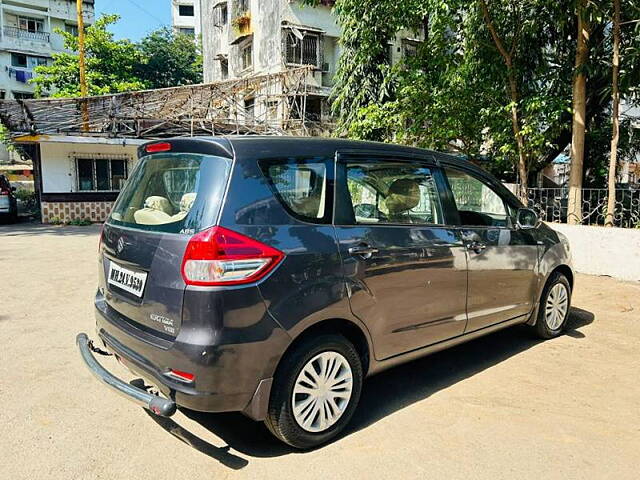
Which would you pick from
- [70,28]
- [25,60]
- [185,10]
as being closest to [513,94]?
[25,60]

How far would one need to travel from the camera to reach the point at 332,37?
20.0 meters

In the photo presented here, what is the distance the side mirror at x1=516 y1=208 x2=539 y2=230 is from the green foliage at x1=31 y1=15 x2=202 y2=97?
878 inches

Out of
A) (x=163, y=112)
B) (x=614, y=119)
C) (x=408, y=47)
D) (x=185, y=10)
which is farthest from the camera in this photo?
(x=185, y=10)

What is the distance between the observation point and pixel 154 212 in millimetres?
2965

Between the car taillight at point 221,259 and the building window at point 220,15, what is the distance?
2408 centimetres

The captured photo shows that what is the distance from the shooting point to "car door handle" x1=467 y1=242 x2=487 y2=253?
12.0ft

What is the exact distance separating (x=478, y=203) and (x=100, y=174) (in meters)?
15.0

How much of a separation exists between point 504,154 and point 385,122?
7.64ft

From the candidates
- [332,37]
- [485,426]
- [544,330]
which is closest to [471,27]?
[544,330]

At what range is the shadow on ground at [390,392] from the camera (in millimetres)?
2885

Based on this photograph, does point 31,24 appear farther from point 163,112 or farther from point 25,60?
point 163,112

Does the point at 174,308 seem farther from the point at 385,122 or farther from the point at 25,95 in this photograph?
the point at 25,95

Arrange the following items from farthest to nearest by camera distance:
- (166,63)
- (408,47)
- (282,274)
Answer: (166,63) < (408,47) < (282,274)

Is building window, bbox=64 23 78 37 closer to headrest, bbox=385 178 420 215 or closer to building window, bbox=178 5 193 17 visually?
building window, bbox=178 5 193 17
